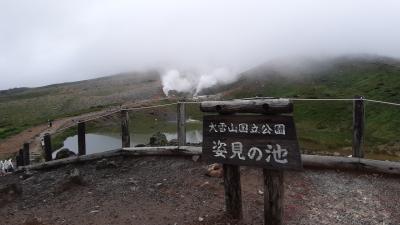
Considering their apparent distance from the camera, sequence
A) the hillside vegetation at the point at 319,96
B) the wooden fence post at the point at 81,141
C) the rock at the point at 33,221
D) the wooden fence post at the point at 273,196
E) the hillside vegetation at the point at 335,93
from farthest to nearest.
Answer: the hillside vegetation at the point at 319,96
the hillside vegetation at the point at 335,93
the wooden fence post at the point at 81,141
the rock at the point at 33,221
the wooden fence post at the point at 273,196

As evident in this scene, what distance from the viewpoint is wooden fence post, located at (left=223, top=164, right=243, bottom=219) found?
299 inches

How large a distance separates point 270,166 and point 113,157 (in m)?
7.47

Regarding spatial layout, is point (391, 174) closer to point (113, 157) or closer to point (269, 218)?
point (269, 218)

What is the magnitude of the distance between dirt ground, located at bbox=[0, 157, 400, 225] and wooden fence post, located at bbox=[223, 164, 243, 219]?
18 cm

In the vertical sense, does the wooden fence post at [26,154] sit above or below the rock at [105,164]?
below

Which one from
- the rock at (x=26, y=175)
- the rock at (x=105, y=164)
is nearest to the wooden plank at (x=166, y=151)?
the rock at (x=105, y=164)

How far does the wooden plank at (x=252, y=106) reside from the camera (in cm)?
662

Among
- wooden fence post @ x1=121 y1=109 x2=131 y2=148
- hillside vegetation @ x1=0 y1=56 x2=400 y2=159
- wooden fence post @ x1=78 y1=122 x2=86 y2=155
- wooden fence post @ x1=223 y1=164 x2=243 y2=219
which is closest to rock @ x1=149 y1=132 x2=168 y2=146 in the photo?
wooden fence post @ x1=121 y1=109 x2=131 y2=148

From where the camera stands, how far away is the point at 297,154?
21.3ft

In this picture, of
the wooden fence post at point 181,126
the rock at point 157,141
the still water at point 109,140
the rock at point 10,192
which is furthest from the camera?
the still water at point 109,140

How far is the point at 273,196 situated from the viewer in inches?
272

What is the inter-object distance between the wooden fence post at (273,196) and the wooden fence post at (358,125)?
3.62 m

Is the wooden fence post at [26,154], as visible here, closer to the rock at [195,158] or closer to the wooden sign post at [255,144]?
the rock at [195,158]

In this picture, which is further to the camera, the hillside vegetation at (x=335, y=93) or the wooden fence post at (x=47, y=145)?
the hillside vegetation at (x=335, y=93)
